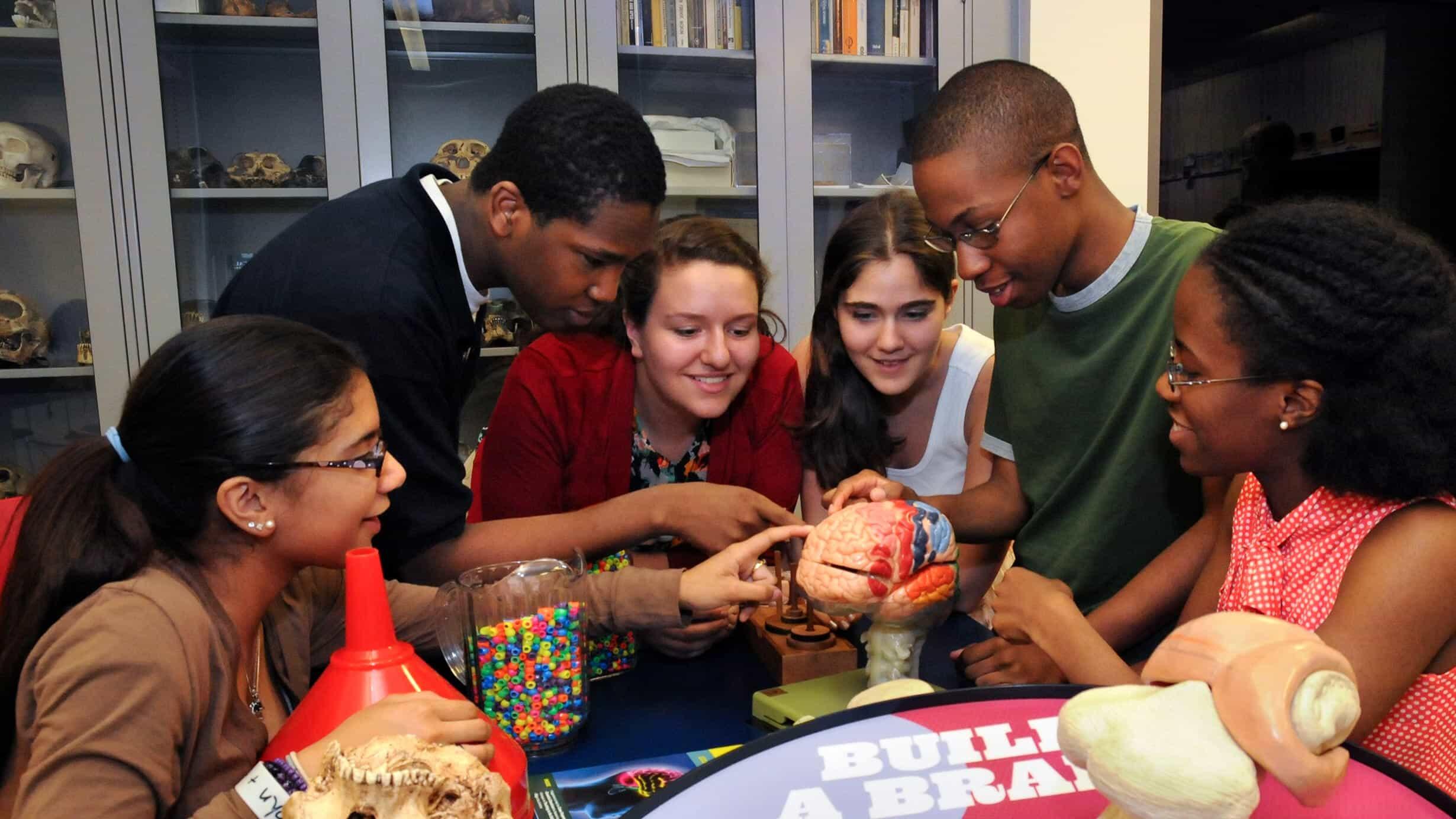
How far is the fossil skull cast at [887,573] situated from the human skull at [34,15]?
272cm

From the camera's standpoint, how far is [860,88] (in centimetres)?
338

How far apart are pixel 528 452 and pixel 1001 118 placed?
102 centimetres

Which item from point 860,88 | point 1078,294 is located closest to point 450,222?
point 1078,294

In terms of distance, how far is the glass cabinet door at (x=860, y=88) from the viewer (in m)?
3.26

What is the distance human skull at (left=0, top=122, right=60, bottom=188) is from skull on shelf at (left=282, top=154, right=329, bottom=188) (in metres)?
0.59

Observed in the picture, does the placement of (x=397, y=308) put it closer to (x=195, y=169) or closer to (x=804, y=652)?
(x=804, y=652)

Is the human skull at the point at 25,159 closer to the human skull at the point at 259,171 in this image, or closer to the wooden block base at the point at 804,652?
the human skull at the point at 259,171

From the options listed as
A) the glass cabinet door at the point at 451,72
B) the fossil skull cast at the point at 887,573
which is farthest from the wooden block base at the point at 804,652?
the glass cabinet door at the point at 451,72

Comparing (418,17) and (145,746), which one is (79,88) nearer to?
(418,17)

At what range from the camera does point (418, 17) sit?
299cm

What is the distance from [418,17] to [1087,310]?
2.34 m

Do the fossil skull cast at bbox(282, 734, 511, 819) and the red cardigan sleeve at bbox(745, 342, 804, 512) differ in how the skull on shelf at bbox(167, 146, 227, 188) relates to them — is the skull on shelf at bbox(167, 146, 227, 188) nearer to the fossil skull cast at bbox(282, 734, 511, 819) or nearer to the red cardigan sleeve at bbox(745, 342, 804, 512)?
the red cardigan sleeve at bbox(745, 342, 804, 512)

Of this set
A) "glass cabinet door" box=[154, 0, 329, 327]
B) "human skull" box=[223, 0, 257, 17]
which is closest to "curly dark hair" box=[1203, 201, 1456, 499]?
"glass cabinet door" box=[154, 0, 329, 327]

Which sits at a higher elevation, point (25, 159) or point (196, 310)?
point (25, 159)
